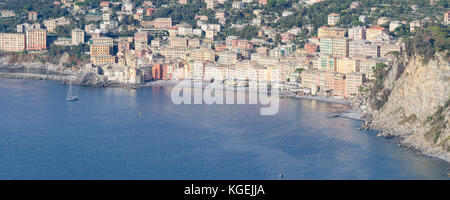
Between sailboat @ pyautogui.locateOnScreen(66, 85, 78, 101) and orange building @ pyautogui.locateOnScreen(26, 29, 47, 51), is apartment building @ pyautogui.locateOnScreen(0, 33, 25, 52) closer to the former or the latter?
orange building @ pyautogui.locateOnScreen(26, 29, 47, 51)

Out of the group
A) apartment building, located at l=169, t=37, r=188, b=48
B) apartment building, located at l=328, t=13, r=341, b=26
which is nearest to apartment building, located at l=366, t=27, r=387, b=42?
apartment building, located at l=328, t=13, r=341, b=26

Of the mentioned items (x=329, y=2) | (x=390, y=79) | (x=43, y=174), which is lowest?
(x=43, y=174)

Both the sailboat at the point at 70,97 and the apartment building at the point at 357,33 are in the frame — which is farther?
the apartment building at the point at 357,33

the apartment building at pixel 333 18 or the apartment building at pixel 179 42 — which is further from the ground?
the apartment building at pixel 333 18

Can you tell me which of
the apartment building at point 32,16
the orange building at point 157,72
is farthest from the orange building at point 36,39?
the orange building at point 157,72

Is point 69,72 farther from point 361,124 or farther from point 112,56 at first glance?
point 361,124

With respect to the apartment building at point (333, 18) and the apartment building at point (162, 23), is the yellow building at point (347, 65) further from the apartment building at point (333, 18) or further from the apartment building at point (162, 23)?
the apartment building at point (162, 23)

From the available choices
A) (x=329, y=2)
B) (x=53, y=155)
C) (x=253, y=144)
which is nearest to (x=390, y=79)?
(x=253, y=144)
